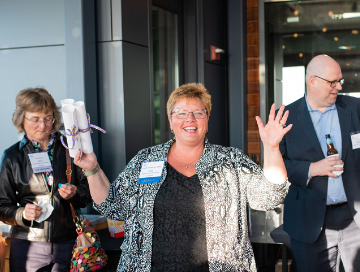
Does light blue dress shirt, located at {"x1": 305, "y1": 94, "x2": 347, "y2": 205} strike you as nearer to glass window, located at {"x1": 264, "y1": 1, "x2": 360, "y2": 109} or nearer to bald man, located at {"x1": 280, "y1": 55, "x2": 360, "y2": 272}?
bald man, located at {"x1": 280, "y1": 55, "x2": 360, "y2": 272}

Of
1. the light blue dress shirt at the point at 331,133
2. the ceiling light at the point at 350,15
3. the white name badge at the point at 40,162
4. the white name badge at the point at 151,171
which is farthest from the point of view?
the ceiling light at the point at 350,15

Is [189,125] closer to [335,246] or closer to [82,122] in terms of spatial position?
[82,122]

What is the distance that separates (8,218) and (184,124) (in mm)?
1325

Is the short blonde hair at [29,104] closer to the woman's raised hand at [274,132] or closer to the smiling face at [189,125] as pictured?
the smiling face at [189,125]

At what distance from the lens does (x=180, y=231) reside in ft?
6.88

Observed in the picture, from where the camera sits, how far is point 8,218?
2.60 m

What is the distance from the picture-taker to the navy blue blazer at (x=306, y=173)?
275 cm

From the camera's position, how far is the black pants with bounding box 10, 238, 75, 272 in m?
2.64

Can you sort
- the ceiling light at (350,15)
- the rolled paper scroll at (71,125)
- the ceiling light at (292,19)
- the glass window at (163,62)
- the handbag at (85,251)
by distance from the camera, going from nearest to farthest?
the rolled paper scroll at (71,125) → the handbag at (85,251) → the glass window at (163,62) → the ceiling light at (350,15) → the ceiling light at (292,19)

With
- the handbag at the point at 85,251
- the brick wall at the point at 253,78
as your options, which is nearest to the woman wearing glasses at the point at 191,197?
the handbag at the point at 85,251

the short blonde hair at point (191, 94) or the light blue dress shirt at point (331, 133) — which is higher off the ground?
the short blonde hair at point (191, 94)

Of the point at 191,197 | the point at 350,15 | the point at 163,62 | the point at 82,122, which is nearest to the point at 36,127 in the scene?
the point at 82,122

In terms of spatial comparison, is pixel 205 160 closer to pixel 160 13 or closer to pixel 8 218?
pixel 8 218

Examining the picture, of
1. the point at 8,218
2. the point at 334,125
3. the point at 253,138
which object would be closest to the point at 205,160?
the point at 334,125
